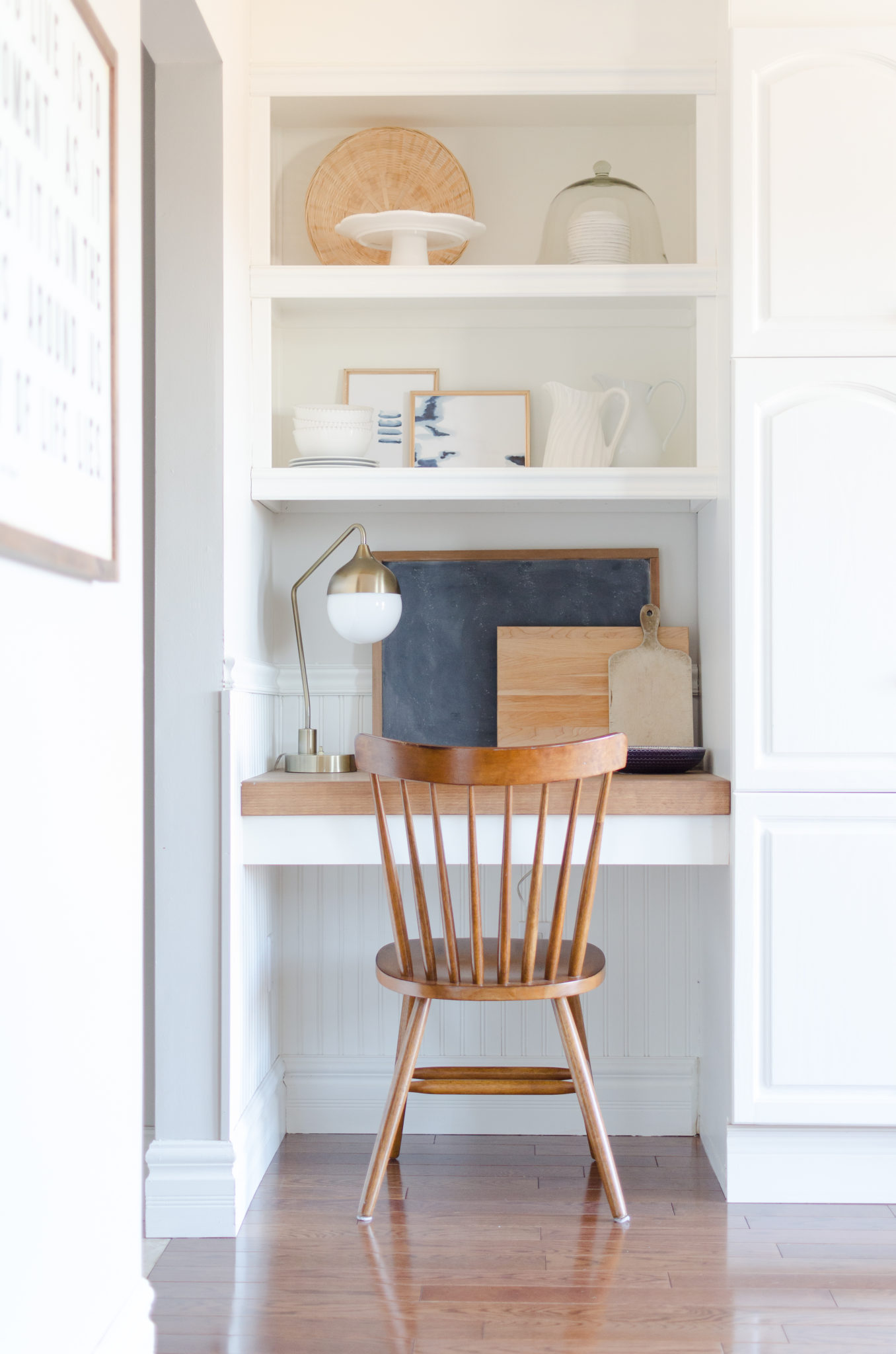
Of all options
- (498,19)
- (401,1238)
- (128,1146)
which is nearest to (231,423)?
(498,19)

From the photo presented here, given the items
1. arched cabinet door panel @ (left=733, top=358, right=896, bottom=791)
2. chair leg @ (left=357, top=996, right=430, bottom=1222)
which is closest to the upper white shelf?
arched cabinet door panel @ (left=733, top=358, right=896, bottom=791)

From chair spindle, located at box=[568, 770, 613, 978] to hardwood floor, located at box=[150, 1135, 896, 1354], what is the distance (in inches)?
19.9

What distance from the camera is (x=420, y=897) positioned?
1.99m

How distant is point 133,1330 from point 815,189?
7.46ft

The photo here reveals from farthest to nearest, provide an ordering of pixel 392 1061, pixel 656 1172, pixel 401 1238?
pixel 392 1061
pixel 656 1172
pixel 401 1238

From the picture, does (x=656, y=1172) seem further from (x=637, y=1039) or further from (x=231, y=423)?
(x=231, y=423)

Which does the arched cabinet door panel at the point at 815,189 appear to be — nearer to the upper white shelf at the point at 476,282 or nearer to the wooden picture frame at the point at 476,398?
the upper white shelf at the point at 476,282

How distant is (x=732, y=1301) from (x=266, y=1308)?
30.1 inches

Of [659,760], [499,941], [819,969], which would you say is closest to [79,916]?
[499,941]

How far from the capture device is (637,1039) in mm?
2623

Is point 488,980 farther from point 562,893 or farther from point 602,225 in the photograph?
point 602,225

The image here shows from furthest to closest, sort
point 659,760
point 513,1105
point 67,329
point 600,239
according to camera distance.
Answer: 1. point 513,1105
2. point 600,239
3. point 659,760
4. point 67,329

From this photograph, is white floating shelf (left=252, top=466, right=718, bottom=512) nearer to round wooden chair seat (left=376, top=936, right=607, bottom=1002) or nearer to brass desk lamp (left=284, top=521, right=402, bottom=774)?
brass desk lamp (left=284, top=521, right=402, bottom=774)

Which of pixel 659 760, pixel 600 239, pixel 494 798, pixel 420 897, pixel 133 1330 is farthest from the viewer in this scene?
pixel 600 239
